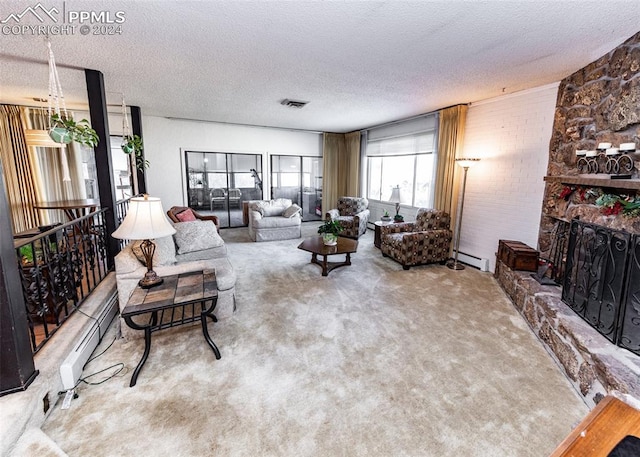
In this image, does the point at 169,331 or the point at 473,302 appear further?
the point at 473,302

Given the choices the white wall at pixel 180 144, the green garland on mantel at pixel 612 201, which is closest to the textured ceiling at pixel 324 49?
the green garland on mantel at pixel 612 201

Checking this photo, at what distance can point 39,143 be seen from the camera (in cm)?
394

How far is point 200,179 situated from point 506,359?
683cm

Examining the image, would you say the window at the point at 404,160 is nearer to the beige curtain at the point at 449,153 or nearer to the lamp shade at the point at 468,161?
the beige curtain at the point at 449,153

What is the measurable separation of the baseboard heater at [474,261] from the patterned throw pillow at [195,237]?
393 centimetres

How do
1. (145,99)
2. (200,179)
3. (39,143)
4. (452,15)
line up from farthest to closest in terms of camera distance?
(200,179) < (145,99) < (39,143) < (452,15)

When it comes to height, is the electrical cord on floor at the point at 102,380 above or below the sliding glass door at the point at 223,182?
below

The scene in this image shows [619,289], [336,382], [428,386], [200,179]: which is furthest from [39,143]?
[619,289]

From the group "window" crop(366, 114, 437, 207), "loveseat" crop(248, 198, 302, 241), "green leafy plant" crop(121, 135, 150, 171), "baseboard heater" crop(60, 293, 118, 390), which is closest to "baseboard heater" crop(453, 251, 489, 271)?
"window" crop(366, 114, 437, 207)

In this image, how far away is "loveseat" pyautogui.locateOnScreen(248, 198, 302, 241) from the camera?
241 inches

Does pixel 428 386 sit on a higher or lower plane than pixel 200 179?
lower

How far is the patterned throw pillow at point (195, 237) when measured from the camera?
382cm

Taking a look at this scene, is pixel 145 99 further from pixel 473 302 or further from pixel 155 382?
pixel 473 302

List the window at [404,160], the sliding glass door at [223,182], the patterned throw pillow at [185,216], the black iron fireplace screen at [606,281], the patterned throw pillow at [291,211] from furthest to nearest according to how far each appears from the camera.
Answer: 1. the sliding glass door at [223,182]
2. the patterned throw pillow at [291,211]
3. the window at [404,160]
4. the patterned throw pillow at [185,216]
5. the black iron fireplace screen at [606,281]
